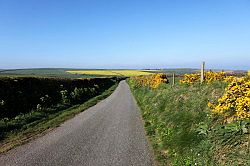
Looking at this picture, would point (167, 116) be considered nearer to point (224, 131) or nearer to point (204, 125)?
point (204, 125)

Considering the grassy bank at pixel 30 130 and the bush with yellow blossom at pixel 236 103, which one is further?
the grassy bank at pixel 30 130

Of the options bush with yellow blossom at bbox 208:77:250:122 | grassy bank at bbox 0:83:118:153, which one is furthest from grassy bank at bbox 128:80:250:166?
grassy bank at bbox 0:83:118:153

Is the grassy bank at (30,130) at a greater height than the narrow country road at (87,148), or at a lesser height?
lesser

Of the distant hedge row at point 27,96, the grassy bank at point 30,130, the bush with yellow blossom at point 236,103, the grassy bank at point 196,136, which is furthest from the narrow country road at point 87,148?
the distant hedge row at point 27,96

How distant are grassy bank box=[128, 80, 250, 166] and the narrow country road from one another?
2.40 feet

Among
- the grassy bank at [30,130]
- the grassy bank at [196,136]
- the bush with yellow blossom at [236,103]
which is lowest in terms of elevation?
the grassy bank at [30,130]

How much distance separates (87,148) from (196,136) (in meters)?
4.49

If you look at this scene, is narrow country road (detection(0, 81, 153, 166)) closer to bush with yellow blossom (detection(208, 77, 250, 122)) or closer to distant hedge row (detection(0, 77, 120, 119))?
bush with yellow blossom (detection(208, 77, 250, 122))

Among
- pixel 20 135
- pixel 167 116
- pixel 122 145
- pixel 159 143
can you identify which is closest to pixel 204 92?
pixel 167 116

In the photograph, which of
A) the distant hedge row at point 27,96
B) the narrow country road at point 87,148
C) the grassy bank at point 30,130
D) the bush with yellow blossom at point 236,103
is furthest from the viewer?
the distant hedge row at point 27,96

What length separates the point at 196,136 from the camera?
10820 millimetres

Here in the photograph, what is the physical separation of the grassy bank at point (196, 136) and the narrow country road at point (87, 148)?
733mm

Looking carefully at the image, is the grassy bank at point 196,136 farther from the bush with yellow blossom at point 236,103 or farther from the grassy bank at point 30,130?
the grassy bank at point 30,130

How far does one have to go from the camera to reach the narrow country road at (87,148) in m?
10.7
